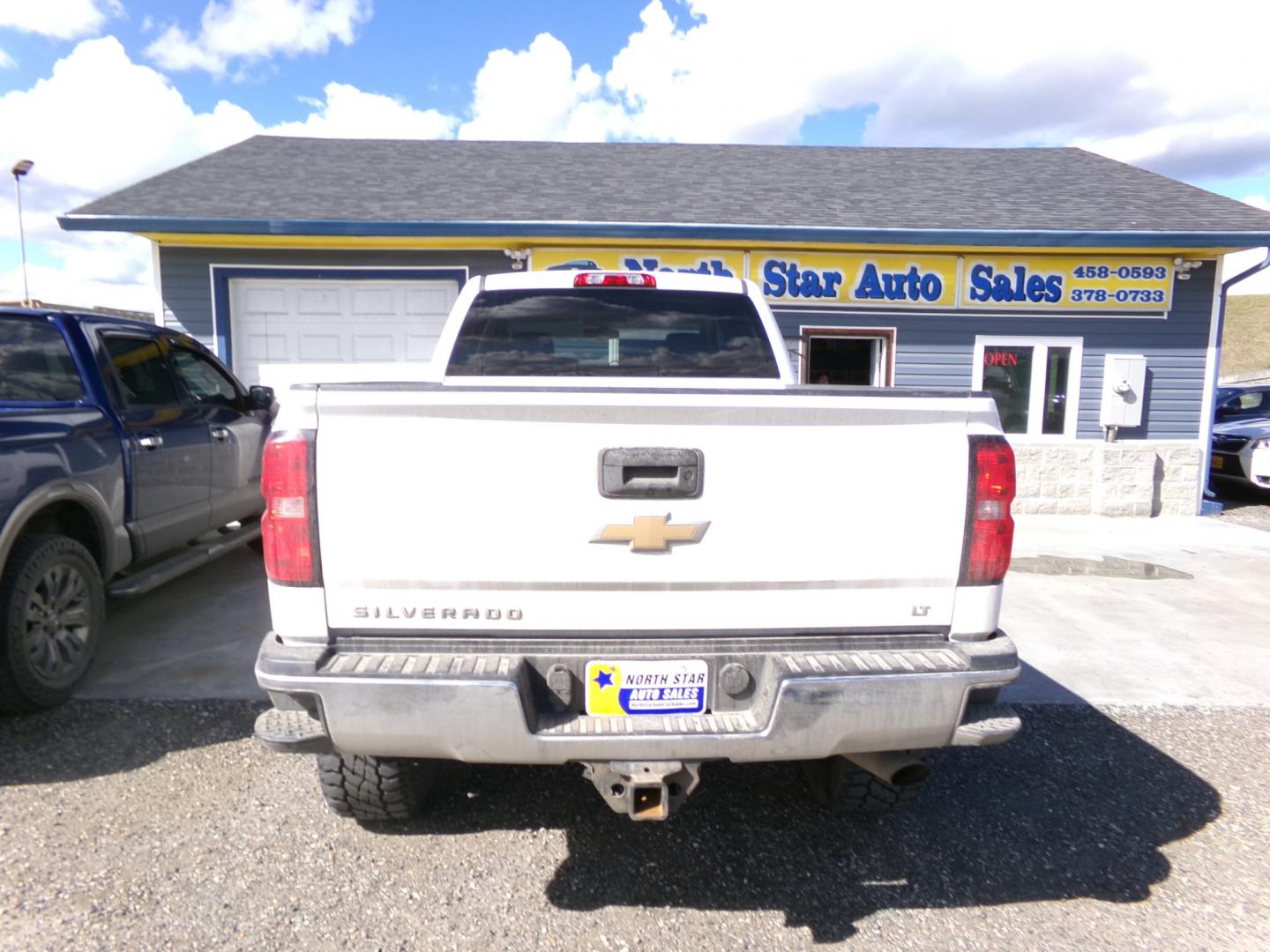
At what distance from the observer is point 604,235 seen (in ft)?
31.2

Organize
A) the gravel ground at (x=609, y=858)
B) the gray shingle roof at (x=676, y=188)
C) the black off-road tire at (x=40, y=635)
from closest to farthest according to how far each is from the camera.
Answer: the gravel ground at (x=609, y=858)
the black off-road tire at (x=40, y=635)
the gray shingle roof at (x=676, y=188)

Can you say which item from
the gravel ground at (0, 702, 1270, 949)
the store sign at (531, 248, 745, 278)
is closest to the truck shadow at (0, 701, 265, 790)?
the gravel ground at (0, 702, 1270, 949)

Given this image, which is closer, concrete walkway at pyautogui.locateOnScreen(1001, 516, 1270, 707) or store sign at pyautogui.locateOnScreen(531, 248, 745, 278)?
concrete walkway at pyautogui.locateOnScreen(1001, 516, 1270, 707)

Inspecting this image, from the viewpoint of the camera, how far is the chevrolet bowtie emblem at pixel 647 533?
2.35m

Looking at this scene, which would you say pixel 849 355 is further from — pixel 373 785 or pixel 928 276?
pixel 373 785

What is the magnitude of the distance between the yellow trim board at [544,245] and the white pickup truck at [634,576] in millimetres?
7677

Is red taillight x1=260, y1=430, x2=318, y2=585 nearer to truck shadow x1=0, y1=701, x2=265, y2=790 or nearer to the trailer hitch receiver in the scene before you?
the trailer hitch receiver

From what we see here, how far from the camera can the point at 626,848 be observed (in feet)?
9.95

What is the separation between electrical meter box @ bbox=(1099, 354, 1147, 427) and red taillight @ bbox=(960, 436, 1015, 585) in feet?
29.7

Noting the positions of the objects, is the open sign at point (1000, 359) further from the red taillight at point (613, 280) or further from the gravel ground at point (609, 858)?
the red taillight at point (613, 280)

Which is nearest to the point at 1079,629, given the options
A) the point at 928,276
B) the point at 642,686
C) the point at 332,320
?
the point at 642,686

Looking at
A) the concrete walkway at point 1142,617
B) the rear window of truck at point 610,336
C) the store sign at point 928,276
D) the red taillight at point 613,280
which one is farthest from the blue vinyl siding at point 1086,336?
the red taillight at point 613,280

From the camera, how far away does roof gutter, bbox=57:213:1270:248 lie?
918cm

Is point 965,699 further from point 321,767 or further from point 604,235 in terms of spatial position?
point 604,235
